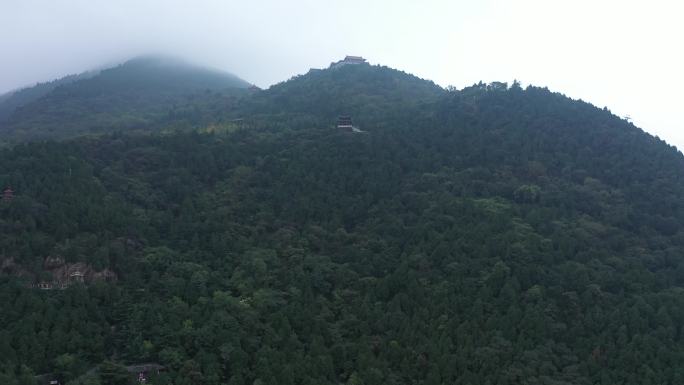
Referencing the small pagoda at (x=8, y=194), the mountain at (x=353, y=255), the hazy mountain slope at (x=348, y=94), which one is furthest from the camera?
the hazy mountain slope at (x=348, y=94)

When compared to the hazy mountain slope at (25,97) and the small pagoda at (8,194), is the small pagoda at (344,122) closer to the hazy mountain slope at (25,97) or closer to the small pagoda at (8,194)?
the small pagoda at (8,194)

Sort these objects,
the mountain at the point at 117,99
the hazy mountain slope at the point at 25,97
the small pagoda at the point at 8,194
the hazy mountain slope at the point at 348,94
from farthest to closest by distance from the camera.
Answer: the hazy mountain slope at the point at 25,97 → the mountain at the point at 117,99 → the hazy mountain slope at the point at 348,94 → the small pagoda at the point at 8,194

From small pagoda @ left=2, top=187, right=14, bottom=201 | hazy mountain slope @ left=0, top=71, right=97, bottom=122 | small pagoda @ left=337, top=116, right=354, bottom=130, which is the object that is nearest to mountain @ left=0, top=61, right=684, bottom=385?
small pagoda @ left=2, top=187, right=14, bottom=201

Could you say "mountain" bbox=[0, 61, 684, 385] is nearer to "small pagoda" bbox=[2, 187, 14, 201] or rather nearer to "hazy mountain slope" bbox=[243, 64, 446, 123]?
"small pagoda" bbox=[2, 187, 14, 201]

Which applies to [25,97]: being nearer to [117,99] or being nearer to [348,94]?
[117,99]

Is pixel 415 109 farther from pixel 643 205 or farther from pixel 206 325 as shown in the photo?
pixel 206 325

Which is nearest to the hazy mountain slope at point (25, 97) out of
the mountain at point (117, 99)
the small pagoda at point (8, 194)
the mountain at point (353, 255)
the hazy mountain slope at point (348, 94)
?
the mountain at point (117, 99)
